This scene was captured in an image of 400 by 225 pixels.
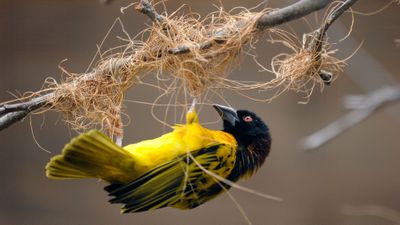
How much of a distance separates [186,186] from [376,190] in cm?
240

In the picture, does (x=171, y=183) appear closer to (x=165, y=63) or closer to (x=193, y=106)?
(x=193, y=106)

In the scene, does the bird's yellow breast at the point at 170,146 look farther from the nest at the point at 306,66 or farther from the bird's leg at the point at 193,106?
the nest at the point at 306,66

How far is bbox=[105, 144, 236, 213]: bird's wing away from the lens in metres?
2.53

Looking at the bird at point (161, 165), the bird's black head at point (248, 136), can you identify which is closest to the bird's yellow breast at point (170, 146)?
the bird at point (161, 165)

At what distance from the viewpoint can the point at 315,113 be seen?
4.84 metres

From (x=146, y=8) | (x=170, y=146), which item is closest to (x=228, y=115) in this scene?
(x=170, y=146)

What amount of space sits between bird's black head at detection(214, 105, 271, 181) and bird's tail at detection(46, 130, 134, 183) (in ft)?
1.36

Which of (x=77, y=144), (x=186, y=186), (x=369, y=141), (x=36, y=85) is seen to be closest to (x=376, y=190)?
(x=369, y=141)

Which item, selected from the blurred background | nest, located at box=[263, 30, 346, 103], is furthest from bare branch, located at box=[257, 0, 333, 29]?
the blurred background

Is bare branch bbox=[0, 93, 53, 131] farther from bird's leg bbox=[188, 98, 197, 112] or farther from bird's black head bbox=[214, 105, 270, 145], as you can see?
bird's black head bbox=[214, 105, 270, 145]

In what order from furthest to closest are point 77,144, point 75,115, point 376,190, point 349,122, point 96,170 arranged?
1. point 376,190
2. point 75,115
3. point 96,170
4. point 77,144
5. point 349,122

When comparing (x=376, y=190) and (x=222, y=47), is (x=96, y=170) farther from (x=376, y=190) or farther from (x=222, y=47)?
(x=376, y=190)

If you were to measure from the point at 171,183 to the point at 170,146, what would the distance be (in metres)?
0.11

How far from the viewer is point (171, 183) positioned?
2.54 metres
